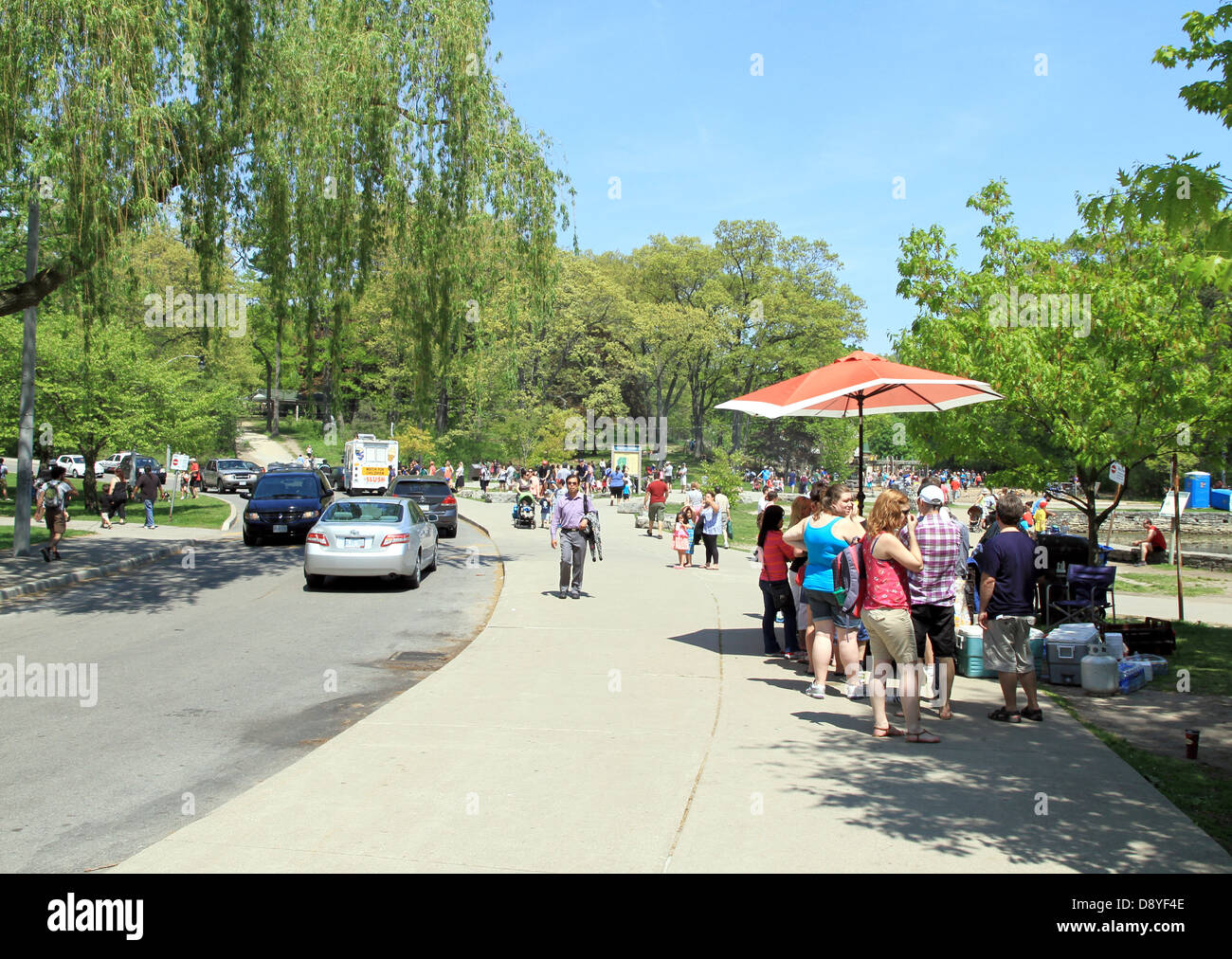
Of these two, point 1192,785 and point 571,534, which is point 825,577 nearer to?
point 1192,785

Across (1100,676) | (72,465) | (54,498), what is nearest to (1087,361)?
(1100,676)

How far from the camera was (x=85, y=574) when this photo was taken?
16.6 metres

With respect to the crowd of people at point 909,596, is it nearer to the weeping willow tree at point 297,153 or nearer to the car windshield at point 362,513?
the car windshield at point 362,513

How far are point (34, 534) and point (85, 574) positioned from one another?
778 cm

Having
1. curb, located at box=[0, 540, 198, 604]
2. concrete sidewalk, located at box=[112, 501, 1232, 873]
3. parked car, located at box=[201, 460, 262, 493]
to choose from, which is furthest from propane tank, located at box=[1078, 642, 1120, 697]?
parked car, located at box=[201, 460, 262, 493]

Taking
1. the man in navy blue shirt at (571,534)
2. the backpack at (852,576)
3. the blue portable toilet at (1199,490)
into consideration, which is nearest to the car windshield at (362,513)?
the man in navy blue shirt at (571,534)

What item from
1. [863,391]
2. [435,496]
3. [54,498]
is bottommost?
[435,496]

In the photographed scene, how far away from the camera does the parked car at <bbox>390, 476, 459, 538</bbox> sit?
25.8 meters

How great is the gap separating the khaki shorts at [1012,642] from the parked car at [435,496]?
19.6 meters

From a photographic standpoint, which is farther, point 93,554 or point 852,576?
point 93,554

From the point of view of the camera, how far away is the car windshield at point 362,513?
50.0 ft

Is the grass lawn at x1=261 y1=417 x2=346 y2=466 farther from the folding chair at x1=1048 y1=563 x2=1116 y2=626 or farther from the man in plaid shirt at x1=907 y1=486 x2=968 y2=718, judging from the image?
the man in plaid shirt at x1=907 y1=486 x2=968 y2=718

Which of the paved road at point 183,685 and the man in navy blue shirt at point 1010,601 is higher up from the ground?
the man in navy blue shirt at point 1010,601

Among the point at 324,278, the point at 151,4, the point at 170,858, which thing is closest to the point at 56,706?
the point at 170,858
